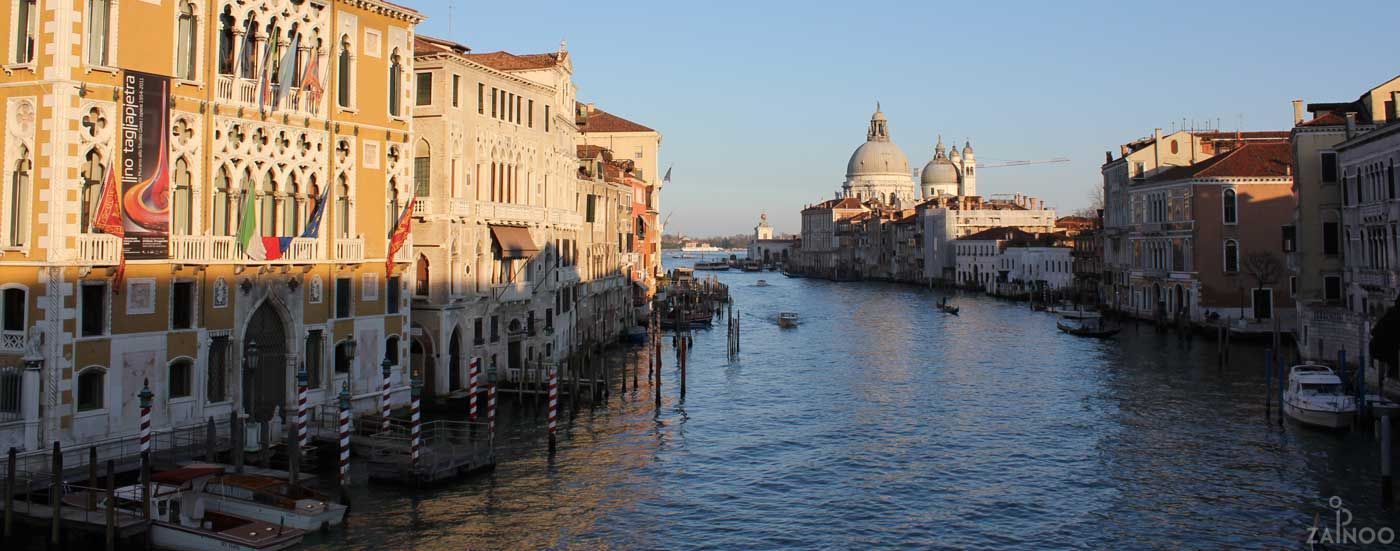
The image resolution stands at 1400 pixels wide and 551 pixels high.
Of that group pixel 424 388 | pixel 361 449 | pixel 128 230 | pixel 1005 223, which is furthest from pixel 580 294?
pixel 1005 223

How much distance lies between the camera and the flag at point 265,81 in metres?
20.0

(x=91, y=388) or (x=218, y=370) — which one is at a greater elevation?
(x=218, y=370)

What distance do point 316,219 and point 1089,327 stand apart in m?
39.0

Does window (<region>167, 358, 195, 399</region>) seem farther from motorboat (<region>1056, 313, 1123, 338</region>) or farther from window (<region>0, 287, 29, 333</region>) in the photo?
motorboat (<region>1056, 313, 1123, 338</region>)

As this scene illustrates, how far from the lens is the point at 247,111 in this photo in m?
19.8

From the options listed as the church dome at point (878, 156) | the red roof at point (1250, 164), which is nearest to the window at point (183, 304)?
the red roof at point (1250, 164)

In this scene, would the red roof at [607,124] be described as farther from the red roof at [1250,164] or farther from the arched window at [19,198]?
the arched window at [19,198]

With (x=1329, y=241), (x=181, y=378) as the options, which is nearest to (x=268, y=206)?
(x=181, y=378)

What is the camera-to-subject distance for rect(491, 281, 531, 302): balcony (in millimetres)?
28766

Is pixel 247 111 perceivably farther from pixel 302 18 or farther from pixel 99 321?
pixel 99 321

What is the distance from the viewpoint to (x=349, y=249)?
22172 millimetres

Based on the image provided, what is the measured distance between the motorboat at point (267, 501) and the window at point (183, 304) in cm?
361

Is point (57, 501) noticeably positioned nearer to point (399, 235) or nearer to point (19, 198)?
point (19, 198)

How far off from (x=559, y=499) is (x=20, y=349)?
8.57 meters
